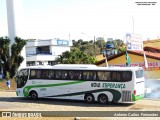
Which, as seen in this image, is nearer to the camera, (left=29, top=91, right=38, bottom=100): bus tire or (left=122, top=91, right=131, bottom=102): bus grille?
(left=122, top=91, right=131, bottom=102): bus grille

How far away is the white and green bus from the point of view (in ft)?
82.7

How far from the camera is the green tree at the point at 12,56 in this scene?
4900 cm

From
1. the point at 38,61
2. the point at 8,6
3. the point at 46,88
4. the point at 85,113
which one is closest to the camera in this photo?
the point at 85,113

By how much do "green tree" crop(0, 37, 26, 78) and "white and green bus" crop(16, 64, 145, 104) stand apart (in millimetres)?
20647

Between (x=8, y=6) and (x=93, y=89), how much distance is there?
32837mm

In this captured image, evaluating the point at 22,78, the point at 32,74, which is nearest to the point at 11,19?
the point at 22,78

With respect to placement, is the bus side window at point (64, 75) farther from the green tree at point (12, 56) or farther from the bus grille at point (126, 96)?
the green tree at point (12, 56)

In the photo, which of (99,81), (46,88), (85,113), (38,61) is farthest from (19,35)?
(85,113)

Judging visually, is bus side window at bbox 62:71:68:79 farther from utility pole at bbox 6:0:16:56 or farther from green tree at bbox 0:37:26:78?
utility pole at bbox 6:0:16:56

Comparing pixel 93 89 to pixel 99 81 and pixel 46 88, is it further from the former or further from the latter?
pixel 46 88

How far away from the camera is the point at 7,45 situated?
48688 millimetres

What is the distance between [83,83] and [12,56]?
26089 mm

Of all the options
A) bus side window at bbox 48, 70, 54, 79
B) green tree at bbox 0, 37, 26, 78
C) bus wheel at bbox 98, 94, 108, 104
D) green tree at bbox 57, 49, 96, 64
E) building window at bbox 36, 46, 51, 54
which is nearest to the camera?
bus wheel at bbox 98, 94, 108, 104

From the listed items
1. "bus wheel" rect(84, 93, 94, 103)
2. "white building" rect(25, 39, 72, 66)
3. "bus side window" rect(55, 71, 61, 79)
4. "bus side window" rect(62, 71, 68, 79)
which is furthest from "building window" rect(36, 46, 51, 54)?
"bus wheel" rect(84, 93, 94, 103)
